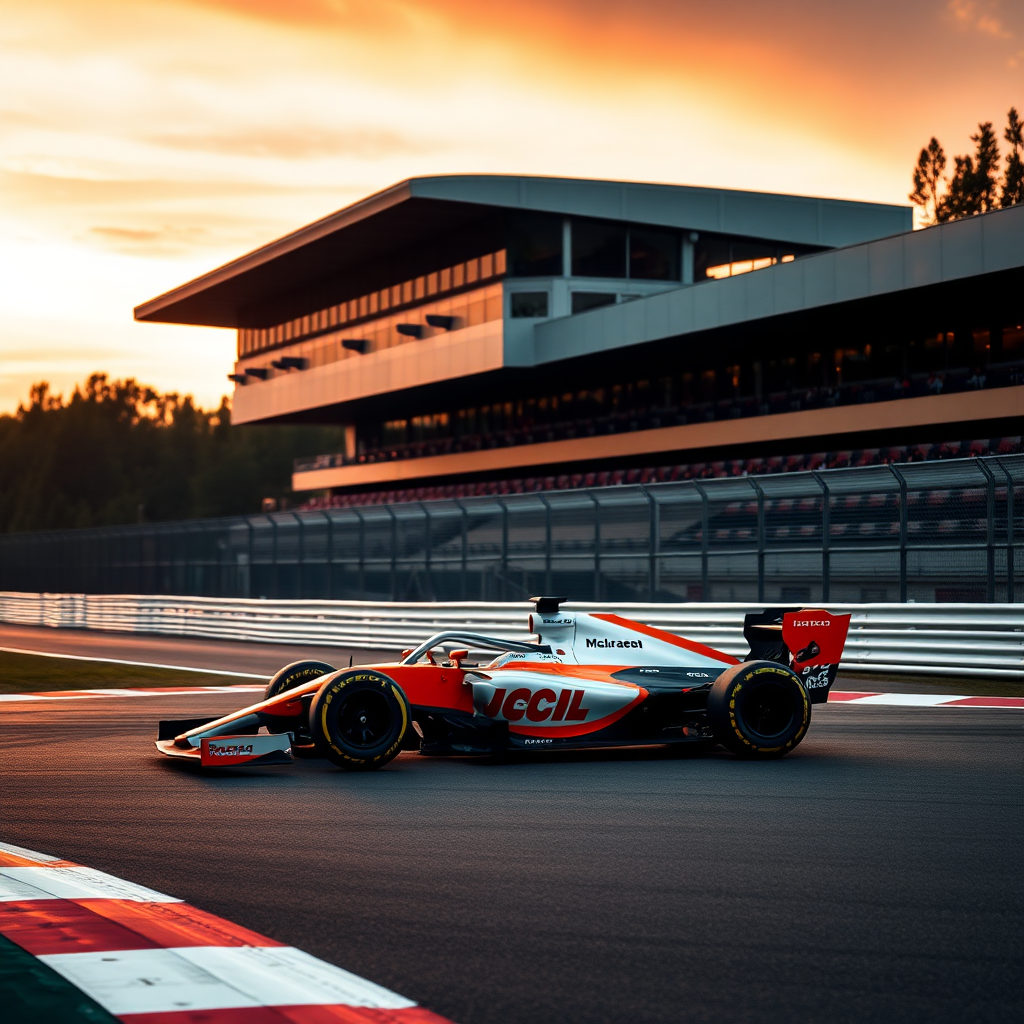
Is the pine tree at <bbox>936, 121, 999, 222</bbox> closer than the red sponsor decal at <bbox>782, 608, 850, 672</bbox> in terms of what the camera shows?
No

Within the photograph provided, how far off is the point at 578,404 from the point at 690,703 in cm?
3924

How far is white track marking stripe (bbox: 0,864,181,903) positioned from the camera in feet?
16.9

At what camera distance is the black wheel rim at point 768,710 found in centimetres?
927

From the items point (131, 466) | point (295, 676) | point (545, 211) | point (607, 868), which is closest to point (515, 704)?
point (295, 676)

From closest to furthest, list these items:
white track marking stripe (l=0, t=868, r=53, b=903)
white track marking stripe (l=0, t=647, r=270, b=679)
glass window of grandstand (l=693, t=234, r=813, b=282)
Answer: white track marking stripe (l=0, t=868, r=53, b=903)
white track marking stripe (l=0, t=647, r=270, b=679)
glass window of grandstand (l=693, t=234, r=813, b=282)

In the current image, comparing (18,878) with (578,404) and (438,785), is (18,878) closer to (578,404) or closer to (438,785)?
(438,785)

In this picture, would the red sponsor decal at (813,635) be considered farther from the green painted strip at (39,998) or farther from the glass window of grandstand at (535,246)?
the glass window of grandstand at (535,246)

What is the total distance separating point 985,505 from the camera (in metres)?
16.1

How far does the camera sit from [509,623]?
21.5 m

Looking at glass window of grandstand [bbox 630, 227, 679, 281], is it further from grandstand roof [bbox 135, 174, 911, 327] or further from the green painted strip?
the green painted strip

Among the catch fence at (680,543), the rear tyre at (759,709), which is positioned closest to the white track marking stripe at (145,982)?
the rear tyre at (759,709)

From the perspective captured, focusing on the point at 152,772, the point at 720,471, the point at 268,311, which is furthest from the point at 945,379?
the point at 268,311

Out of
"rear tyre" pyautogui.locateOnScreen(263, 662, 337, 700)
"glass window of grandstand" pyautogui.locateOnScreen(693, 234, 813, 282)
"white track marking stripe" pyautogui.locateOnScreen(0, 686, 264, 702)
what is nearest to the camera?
"rear tyre" pyautogui.locateOnScreen(263, 662, 337, 700)


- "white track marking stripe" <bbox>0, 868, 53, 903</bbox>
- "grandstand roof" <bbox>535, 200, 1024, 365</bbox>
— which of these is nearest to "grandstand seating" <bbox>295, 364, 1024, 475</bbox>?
"grandstand roof" <bbox>535, 200, 1024, 365</bbox>
